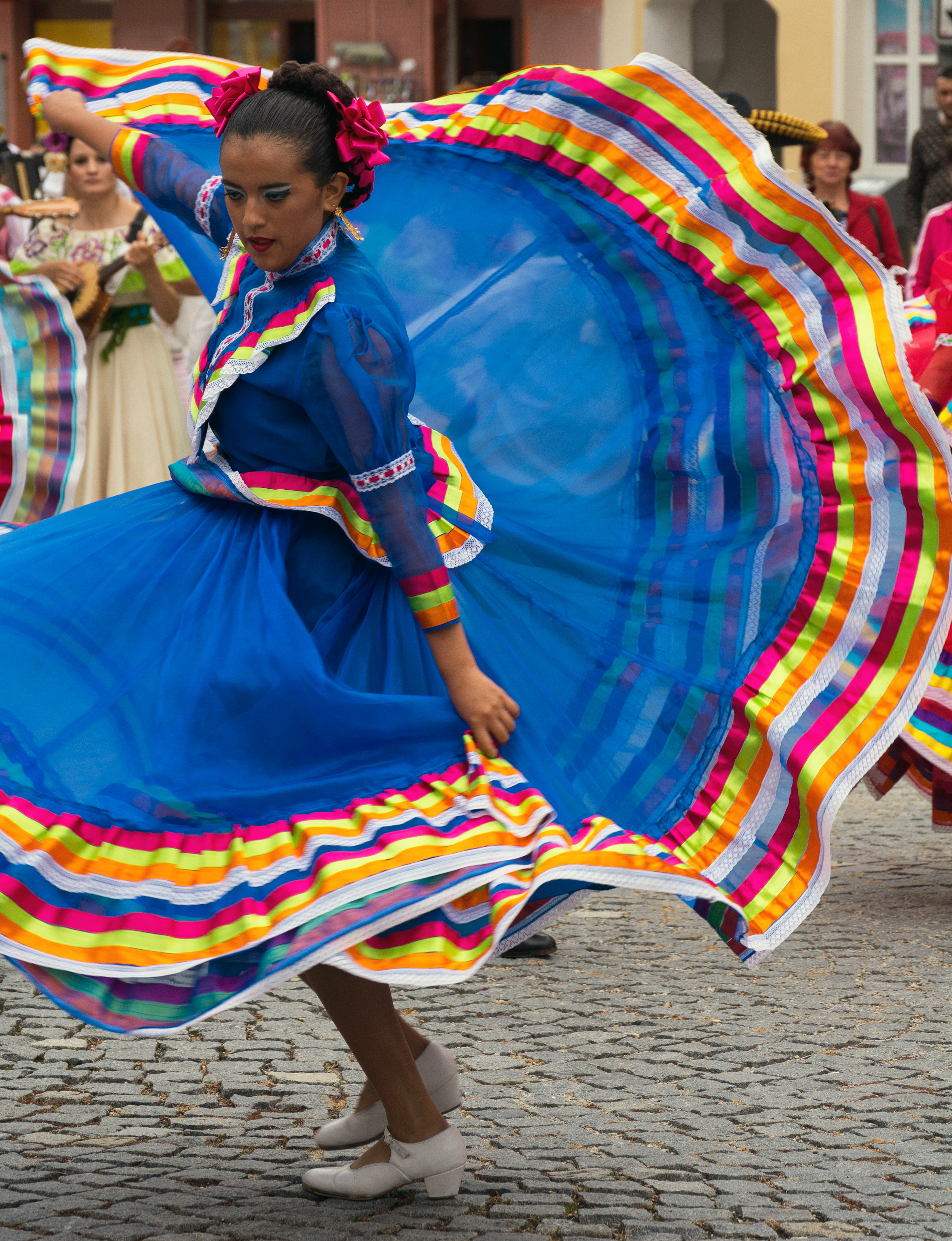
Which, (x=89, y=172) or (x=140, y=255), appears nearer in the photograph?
(x=140, y=255)

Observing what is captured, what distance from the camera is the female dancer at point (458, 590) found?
2631 mm

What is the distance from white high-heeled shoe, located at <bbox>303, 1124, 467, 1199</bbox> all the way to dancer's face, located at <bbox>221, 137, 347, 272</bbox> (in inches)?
56.2

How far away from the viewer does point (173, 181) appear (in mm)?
3473

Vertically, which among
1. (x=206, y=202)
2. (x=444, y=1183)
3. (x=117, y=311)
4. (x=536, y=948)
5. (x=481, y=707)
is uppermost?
(x=206, y=202)

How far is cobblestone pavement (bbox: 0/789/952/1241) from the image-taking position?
298cm

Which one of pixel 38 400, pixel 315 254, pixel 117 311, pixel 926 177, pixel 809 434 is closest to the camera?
pixel 315 254

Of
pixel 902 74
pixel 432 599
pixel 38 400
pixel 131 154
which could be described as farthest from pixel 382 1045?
pixel 902 74

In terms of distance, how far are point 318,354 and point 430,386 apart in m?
0.71

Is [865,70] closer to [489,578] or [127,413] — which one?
[127,413]

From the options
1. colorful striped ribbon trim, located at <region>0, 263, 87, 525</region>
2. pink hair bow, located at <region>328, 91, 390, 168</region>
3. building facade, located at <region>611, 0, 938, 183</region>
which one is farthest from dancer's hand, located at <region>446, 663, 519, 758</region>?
building facade, located at <region>611, 0, 938, 183</region>

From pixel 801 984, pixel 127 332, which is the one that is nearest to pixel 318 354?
pixel 801 984

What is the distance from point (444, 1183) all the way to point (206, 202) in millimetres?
1763

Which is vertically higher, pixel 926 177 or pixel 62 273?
pixel 926 177

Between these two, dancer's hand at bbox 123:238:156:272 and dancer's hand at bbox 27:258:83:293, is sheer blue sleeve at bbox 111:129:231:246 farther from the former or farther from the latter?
dancer's hand at bbox 123:238:156:272
